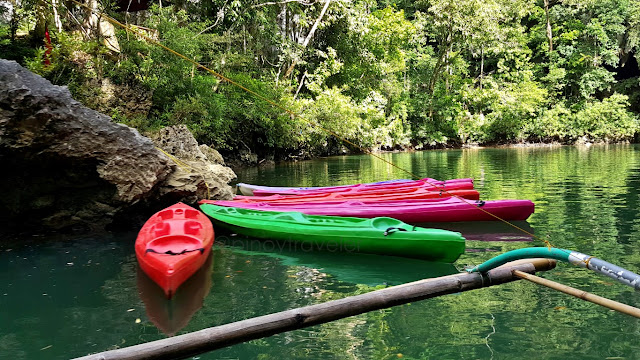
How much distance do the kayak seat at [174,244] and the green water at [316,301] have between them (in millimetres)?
363

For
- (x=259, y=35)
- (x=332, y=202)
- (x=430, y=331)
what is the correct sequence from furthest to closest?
(x=259, y=35) → (x=332, y=202) → (x=430, y=331)

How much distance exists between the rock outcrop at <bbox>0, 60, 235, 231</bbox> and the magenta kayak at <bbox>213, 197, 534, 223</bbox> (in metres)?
1.63

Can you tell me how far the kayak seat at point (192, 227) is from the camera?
5147mm

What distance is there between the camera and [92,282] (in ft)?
14.9

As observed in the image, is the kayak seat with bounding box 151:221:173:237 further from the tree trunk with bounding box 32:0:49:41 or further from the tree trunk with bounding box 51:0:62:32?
the tree trunk with bounding box 32:0:49:41

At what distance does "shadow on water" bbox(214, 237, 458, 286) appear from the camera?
14.7ft

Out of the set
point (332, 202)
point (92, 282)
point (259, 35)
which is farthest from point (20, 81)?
point (259, 35)

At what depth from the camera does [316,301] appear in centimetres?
385

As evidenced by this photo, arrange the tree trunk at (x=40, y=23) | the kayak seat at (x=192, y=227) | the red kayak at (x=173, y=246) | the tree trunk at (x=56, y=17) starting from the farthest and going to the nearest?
the tree trunk at (x=56, y=17)
the tree trunk at (x=40, y=23)
the kayak seat at (x=192, y=227)
the red kayak at (x=173, y=246)

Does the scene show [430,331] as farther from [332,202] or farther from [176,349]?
[332,202]

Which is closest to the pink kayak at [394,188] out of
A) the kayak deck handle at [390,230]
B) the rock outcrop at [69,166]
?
the rock outcrop at [69,166]

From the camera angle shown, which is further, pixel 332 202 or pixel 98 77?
pixel 98 77

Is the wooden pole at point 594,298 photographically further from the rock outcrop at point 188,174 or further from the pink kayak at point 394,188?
the rock outcrop at point 188,174

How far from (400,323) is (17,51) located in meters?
12.2
